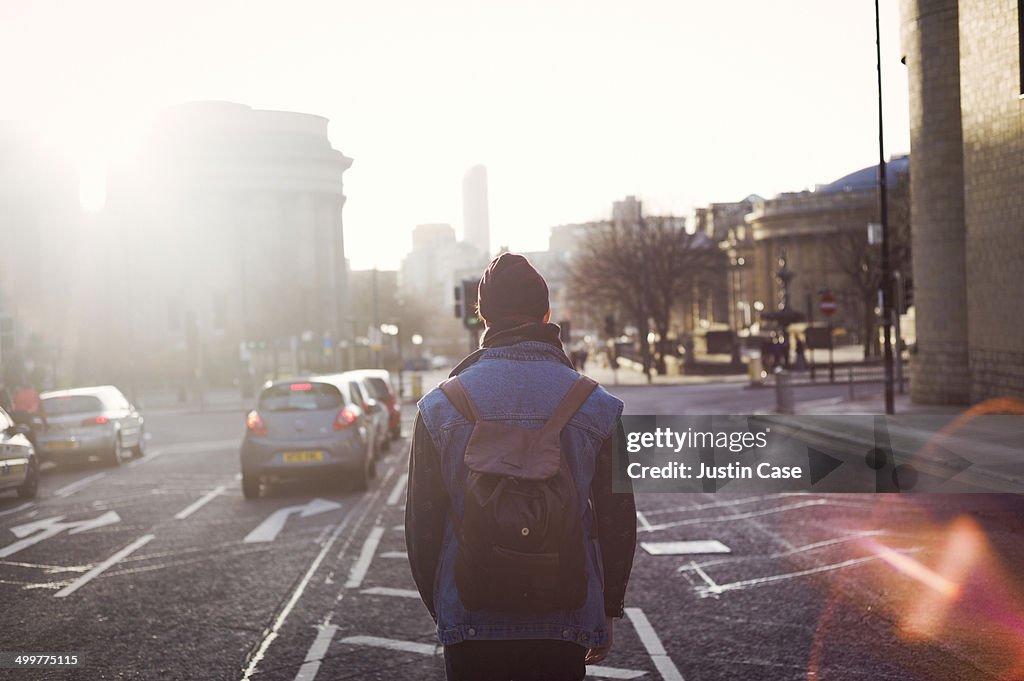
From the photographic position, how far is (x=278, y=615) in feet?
27.7

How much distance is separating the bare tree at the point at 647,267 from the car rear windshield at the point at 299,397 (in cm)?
4691

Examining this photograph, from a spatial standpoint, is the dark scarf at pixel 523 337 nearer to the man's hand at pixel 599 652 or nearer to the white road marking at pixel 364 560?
the man's hand at pixel 599 652

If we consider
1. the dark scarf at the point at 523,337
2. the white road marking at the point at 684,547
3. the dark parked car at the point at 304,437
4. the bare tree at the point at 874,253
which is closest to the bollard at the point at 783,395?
the dark parked car at the point at 304,437

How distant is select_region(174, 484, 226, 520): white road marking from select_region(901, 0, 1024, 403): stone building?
48.5ft

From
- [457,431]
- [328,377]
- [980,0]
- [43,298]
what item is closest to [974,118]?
[980,0]

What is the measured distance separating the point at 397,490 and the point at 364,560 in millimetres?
5732

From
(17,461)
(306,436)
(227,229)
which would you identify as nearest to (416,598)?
(306,436)

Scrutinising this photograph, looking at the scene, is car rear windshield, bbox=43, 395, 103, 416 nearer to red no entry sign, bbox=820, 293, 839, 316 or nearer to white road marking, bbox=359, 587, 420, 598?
white road marking, bbox=359, 587, 420, 598

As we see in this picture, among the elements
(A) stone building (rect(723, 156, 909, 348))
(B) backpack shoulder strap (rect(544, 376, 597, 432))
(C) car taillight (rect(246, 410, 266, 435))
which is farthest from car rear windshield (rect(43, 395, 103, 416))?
(A) stone building (rect(723, 156, 909, 348))

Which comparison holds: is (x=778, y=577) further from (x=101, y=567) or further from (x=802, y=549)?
(x=101, y=567)

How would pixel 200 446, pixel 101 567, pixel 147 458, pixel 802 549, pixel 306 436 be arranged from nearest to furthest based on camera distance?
pixel 101 567 < pixel 802 549 < pixel 306 436 < pixel 147 458 < pixel 200 446

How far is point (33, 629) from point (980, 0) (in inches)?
841

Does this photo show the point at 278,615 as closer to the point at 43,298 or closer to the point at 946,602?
the point at 946,602

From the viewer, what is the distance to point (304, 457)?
16188mm
